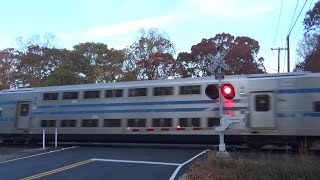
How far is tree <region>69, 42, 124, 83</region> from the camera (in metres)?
68.8

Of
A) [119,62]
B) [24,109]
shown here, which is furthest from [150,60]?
[24,109]

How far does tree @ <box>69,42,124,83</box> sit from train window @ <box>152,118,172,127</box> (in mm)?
42007

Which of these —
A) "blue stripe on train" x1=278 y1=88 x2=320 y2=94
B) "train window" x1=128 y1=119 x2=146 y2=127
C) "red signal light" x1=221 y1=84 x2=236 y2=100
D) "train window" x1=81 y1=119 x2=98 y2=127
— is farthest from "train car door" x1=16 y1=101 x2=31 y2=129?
"red signal light" x1=221 y1=84 x2=236 y2=100

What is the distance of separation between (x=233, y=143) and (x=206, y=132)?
4.84 feet

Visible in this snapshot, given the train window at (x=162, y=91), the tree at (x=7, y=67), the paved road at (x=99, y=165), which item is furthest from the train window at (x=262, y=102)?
the tree at (x=7, y=67)

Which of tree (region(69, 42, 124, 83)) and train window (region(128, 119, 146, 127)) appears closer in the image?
train window (region(128, 119, 146, 127))

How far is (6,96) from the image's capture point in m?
32.1

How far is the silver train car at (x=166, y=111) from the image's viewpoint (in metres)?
21.7

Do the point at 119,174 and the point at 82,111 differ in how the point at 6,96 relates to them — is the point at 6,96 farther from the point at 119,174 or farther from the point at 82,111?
the point at 119,174

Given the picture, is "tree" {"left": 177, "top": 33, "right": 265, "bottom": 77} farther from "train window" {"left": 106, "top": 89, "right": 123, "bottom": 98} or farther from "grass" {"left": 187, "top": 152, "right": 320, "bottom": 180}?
"grass" {"left": 187, "top": 152, "right": 320, "bottom": 180}

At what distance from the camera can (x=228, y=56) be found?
66.5 m

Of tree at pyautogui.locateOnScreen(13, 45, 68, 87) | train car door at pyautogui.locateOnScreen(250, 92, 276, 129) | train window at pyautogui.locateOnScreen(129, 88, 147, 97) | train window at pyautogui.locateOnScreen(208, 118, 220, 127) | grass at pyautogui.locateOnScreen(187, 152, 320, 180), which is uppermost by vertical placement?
tree at pyautogui.locateOnScreen(13, 45, 68, 87)

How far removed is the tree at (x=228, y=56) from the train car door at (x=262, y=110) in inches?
1659

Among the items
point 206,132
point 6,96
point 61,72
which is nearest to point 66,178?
point 206,132
